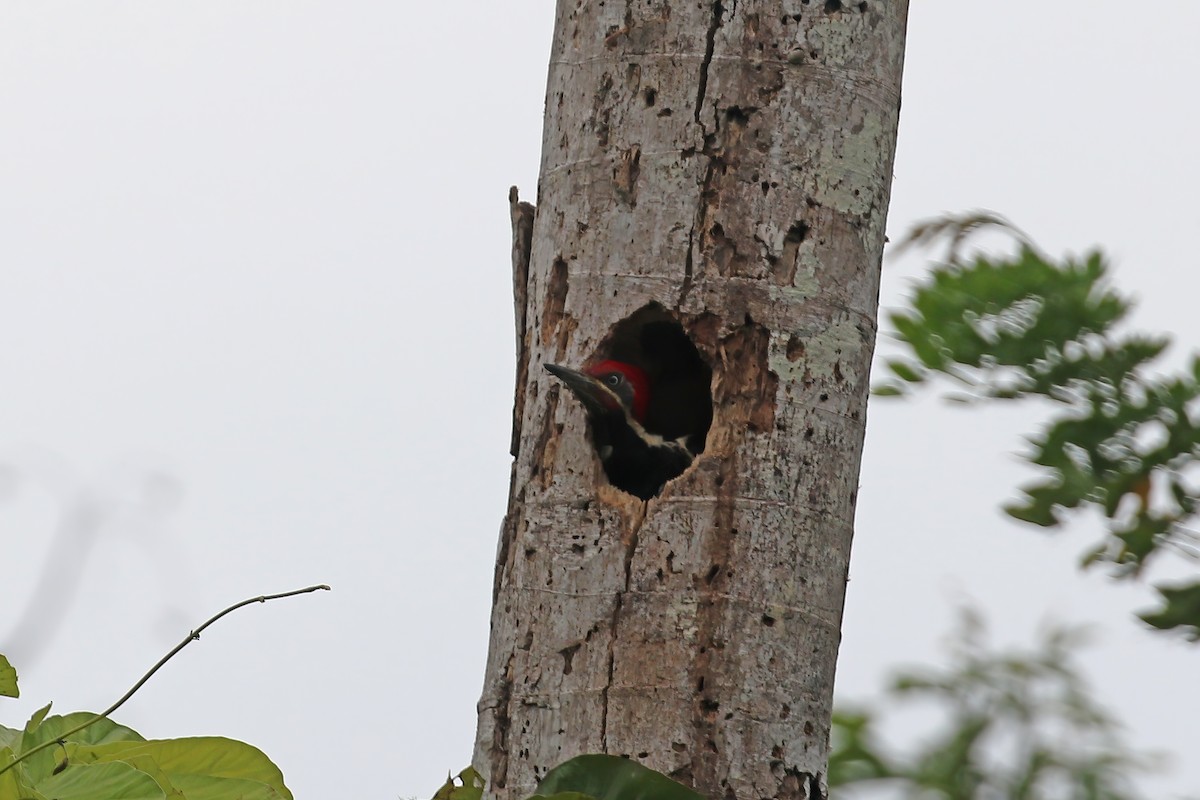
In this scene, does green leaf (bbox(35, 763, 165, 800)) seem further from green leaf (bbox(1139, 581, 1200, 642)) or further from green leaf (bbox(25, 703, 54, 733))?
green leaf (bbox(1139, 581, 1200, 642))

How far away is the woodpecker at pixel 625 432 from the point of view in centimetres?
276

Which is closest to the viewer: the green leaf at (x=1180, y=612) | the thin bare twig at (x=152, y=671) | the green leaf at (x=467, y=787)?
A: the thin bare twig at (x=152, y=671)

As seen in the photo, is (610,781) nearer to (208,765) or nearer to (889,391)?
(208,765)

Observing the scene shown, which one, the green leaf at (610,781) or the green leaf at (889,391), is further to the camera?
the green leaf at (889,391)

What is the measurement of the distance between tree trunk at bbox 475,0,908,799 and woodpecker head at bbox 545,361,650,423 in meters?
0.04

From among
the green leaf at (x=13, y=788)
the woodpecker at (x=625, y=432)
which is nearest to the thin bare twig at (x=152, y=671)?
the green leaf at (x=13, y=788)

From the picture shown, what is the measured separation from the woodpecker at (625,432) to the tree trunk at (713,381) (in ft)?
0.15

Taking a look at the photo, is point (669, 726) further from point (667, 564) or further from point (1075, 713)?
point (1075, 713)

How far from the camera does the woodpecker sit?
2.76m

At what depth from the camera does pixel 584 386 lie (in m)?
2.76

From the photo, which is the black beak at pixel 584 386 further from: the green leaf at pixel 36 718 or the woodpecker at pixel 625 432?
the green leaf at pixel 36 718

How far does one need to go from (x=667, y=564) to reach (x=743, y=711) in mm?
279

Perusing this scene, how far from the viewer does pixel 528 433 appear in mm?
2850

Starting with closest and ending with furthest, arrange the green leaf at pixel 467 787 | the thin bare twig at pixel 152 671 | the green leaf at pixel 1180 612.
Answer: the thin bare twig at pixel 152 671 → the green leaf at pixel 467 787 → the green leaf at pixel 1180 612
